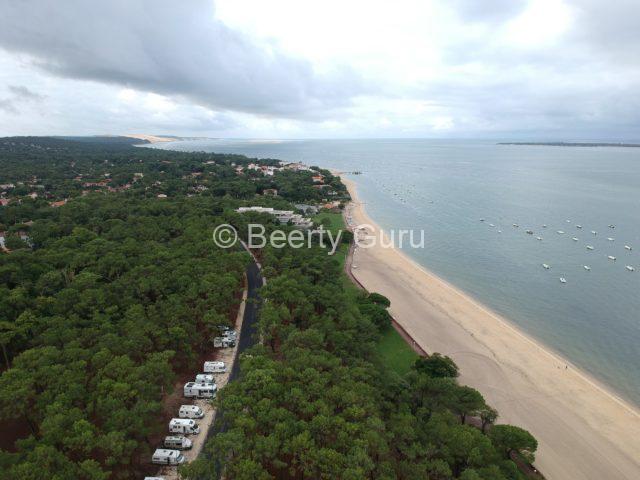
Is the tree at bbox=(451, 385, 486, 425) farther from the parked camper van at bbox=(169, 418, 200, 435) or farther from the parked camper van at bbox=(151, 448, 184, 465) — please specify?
the parked camper van at bbox=(151, 448, 184, 465)

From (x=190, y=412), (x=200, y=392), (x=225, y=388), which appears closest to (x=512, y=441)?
(x=225, y=388)

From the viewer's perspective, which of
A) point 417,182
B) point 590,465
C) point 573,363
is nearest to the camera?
point 590,465

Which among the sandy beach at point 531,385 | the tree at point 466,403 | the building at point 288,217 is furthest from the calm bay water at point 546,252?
the building at point 288,217

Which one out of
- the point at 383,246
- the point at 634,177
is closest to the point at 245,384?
the point at 383,246

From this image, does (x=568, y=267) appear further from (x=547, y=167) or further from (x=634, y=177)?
(x=547, y=167)

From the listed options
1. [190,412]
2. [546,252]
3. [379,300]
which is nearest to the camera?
[190,412]

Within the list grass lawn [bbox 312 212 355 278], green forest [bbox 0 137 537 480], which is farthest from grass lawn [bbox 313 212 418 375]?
grass lawn [bbox 312 212 355 278]

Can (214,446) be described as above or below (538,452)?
above

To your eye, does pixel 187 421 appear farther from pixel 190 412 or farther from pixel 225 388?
pixel 225 388
